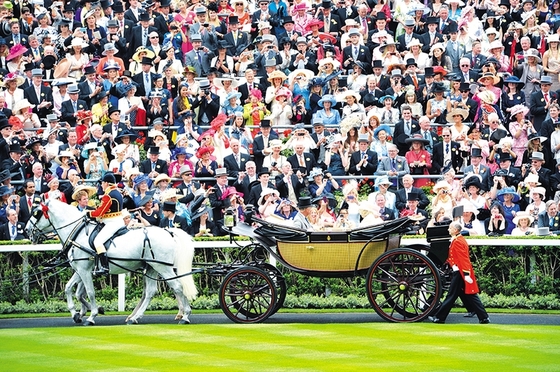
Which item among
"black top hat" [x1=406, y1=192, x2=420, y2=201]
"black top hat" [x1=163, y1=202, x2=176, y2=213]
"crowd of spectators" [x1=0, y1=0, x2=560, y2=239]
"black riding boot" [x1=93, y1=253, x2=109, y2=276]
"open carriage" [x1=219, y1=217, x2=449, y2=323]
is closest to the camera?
"open carriage" [x1=219, y1=217, x2=449, y2=323]

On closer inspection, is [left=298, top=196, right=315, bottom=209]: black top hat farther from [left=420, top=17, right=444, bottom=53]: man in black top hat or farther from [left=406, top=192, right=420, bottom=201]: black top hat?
[left=420, top=17, right=444, bottom=53]: man in black top hat

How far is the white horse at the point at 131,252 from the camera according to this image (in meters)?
19.5

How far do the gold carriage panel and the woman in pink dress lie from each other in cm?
655

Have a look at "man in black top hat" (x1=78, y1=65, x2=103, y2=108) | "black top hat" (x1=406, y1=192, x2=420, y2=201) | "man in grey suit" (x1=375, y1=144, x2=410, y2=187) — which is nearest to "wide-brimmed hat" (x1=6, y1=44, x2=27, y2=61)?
"man in black top hat" (x1=78, y1=65, x2=103, y2=108)

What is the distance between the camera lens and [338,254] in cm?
1878

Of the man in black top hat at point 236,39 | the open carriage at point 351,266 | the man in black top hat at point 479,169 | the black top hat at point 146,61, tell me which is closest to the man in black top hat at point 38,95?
the black top hat at point 146,61

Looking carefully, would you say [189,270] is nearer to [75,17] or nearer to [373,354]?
[373,354]

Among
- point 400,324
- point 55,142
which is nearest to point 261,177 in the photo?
point 55,142

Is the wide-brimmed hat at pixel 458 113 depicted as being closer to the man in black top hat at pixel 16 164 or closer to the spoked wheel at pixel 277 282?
the spoked wheel at pixel 277 282

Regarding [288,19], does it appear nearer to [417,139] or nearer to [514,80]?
[514,80]

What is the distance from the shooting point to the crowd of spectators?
2347 cm

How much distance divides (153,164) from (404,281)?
775 cm

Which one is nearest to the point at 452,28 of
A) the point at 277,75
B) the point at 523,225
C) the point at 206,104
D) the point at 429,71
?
the point at 429,71

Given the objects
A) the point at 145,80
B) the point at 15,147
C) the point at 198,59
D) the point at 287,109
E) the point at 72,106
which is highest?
the point at 198,59
